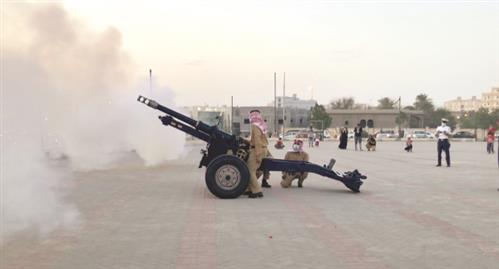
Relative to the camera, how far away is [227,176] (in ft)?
36.8

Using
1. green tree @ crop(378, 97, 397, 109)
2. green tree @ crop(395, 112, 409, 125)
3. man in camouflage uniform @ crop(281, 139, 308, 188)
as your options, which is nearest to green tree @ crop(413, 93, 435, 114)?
green tree @ crop(378, 97, 397, 109)

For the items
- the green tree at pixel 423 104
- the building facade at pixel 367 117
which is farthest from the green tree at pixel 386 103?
the building facade at pixel 367 117

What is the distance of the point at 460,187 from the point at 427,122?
377ft

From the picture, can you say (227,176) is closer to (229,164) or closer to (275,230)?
(229,164)

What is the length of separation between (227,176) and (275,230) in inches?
134

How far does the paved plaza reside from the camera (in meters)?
6.30

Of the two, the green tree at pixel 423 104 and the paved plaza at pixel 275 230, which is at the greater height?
the green tree at pixel 423 104

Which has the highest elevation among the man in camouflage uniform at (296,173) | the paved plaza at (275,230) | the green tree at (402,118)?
the green tree at (402,118)

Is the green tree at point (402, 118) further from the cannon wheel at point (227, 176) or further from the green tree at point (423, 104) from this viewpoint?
the cannon wheel at point (227, 176)

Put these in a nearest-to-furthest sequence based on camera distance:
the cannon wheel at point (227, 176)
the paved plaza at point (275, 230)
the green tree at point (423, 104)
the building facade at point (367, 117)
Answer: the paved plaza at point (275, 230), the cannon wheel at point (227, 176), the building facade at point (367, 117), the green tree at point (423, 104)

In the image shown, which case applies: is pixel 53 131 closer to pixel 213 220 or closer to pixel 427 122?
pixel 213 220

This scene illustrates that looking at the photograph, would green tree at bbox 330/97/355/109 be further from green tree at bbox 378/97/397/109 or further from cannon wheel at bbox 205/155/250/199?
cannon wheel at bbox 205/155/250/199

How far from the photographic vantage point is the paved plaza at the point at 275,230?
630 cm

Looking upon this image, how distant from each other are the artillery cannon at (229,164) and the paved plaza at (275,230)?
0.30 metres
